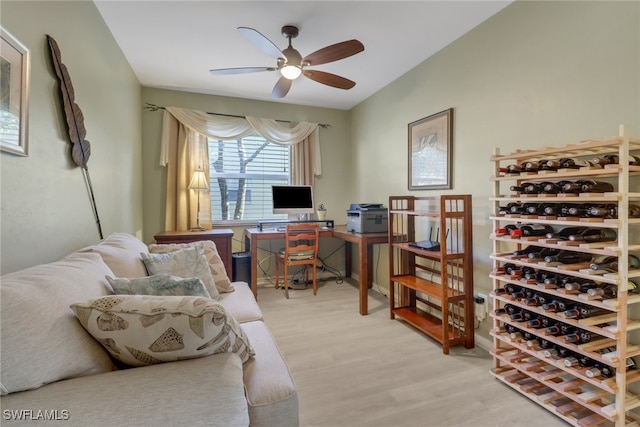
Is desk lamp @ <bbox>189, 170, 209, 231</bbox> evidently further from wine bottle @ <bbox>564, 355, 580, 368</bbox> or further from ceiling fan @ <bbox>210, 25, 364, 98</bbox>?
wine bottle @ <bbox>564, 355, 580, 368</bbox>

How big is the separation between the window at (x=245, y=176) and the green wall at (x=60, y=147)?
1.27 metres

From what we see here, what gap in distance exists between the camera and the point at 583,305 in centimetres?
147

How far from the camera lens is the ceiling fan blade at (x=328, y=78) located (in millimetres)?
2410

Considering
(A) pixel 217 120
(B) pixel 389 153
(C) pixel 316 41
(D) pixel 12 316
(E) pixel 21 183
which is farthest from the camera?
(A) pixel 217 120

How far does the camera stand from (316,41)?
8.03 feet

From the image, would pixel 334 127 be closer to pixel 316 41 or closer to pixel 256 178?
pixel 256 178

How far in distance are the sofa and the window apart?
8.98ft

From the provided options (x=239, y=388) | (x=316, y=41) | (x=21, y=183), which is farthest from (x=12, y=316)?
(x=316, y=41)

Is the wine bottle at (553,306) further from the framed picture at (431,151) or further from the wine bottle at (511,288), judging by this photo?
the framed picture at (431,151)

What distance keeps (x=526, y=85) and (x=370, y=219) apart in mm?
1658

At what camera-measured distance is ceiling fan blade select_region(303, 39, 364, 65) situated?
1981 millimetres

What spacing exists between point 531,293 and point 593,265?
38 centimetres

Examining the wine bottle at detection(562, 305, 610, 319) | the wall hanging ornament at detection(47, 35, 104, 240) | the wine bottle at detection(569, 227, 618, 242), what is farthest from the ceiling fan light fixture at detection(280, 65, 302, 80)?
the wine bottle at detection(562, 305, 610, 319)

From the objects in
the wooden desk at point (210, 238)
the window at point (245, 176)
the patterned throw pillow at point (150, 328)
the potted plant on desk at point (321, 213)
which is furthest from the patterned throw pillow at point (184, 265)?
the potted plant on desk at point (321, 213)
